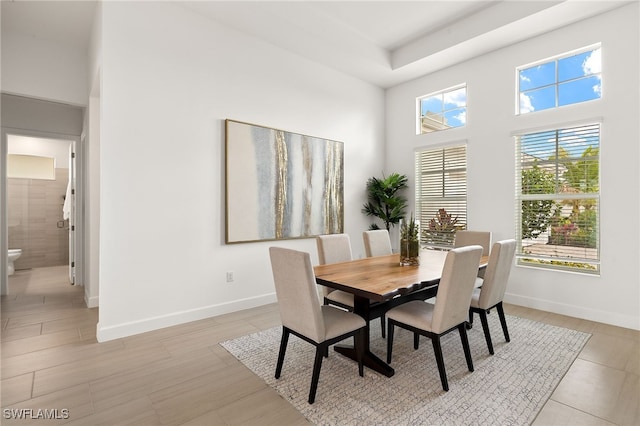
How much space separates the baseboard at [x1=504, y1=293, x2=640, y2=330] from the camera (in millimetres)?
3262

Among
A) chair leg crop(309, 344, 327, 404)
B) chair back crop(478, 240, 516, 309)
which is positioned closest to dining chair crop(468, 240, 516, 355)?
chair back crop(478, 240, 516, 309)

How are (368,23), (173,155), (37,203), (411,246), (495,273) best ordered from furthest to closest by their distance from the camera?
(37,203) → (368,23) → (173,155) → (411,246) → (495,273)

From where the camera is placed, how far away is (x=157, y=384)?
2201 millimetres

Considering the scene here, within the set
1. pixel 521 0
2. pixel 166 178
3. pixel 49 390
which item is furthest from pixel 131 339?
pixel 521 0

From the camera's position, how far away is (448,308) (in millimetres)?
2111

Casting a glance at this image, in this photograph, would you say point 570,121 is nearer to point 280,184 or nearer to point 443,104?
point 443,104

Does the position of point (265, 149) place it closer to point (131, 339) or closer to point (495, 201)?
point (131, 339)

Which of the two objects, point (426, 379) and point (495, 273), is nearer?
point (426, 379)

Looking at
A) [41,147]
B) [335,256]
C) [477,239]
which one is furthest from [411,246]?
[41,147]

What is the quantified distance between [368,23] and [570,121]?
8.85 ft

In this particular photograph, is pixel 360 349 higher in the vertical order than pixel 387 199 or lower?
lower

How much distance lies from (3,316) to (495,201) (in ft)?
20.0

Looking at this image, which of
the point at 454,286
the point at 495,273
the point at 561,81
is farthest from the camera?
the point at 561,81

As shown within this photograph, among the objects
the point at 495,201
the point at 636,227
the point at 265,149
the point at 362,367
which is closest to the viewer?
the point at 362,367
